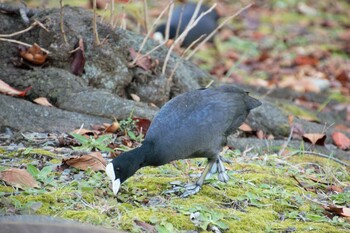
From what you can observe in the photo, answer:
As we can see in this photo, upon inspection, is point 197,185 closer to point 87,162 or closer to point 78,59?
point 87,162

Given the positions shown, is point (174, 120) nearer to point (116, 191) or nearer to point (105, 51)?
point (116, 191)

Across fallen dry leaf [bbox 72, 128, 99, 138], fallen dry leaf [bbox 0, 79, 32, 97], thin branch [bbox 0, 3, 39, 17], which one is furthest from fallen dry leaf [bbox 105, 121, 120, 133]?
thin branch [bbox 0, 3, 39, 17]

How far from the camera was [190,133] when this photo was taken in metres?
4.31

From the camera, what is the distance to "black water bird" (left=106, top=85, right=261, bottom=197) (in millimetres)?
4051

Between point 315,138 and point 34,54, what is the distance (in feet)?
8.48

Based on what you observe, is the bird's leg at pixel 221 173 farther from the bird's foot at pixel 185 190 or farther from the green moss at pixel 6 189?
the green moss at pixel 6 189

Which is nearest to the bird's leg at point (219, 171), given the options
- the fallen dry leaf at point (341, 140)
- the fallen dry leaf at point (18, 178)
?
the fallen dry leaf at point (18, 178)

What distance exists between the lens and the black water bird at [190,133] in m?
4.05

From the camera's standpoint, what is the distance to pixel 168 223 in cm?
380

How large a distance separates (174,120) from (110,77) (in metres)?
2.06

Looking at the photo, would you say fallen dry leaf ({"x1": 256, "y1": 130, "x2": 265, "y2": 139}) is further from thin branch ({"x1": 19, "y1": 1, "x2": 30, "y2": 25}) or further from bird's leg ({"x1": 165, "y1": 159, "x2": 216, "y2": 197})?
thin branch ({"x1": 19, "y1": 1, "x2": 30, "y2": 25})

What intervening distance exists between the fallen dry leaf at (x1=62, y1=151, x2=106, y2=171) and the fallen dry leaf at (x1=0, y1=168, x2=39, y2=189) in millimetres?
431

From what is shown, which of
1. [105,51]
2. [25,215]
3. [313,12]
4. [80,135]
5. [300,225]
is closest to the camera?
[25,215]

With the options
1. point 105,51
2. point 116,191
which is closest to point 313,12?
point 105,51
